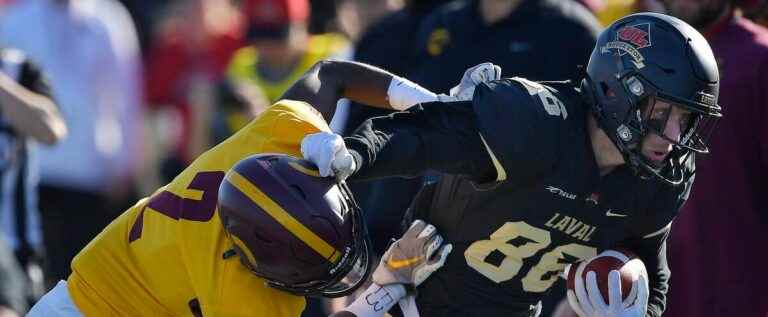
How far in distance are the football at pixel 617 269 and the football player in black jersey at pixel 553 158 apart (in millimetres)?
35

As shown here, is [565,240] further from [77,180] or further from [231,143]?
[77,180]

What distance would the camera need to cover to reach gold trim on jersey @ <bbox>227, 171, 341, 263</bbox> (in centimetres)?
470

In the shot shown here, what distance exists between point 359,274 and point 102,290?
0.76 metres

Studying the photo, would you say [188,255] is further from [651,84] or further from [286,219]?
[651,84]

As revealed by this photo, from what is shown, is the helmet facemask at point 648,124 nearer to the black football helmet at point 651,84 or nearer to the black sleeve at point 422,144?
the black football helmet at point 651,84

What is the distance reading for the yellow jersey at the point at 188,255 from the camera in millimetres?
4914

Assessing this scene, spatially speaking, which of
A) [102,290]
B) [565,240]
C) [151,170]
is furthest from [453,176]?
[151,170]

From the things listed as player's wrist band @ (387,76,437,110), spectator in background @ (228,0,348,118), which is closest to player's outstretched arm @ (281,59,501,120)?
player's wrist band @ (387,76,437,110)

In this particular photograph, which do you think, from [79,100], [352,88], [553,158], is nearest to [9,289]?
[352,88]

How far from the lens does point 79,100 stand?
8.59 metres

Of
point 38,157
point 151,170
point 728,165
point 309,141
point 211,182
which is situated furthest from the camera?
point 151,170

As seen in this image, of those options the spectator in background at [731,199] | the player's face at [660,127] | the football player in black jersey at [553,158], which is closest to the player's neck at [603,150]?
the football player in black jersey at [553,158]

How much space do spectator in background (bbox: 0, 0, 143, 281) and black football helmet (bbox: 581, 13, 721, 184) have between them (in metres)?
3.91

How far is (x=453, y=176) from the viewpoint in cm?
523
